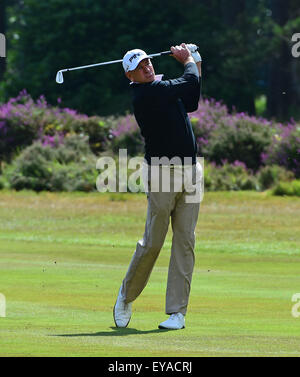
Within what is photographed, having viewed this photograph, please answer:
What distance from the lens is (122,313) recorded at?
8.90 m

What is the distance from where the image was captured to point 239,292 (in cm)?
1113

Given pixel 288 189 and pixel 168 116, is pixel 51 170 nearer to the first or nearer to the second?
pixel 288 189

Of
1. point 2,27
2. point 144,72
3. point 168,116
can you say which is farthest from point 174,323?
point 2,27

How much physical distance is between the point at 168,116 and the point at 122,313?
1.60 metres

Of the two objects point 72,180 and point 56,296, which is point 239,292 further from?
point 72,180

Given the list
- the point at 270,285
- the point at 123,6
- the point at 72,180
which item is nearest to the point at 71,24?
the point at 123,6

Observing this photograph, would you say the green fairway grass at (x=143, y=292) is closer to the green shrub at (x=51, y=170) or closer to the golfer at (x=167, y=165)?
the golfer at (x=167, y=165)

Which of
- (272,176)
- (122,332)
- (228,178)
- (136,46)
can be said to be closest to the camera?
(122,332)

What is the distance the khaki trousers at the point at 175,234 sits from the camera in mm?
8828

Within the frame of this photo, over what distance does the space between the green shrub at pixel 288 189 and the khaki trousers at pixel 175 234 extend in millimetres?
18766

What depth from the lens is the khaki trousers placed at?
8828mm

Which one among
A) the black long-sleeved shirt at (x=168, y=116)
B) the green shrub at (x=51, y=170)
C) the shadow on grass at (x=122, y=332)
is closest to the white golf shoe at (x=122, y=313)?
the shadow on grass at (x=122, y=332)

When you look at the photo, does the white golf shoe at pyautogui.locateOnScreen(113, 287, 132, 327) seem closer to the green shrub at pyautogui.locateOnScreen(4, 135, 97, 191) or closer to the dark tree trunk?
the green shrub at pyautogui.locateOnScreen(4, 135, 97, 191)

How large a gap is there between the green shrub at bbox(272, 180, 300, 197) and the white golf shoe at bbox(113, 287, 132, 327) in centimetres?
1885
